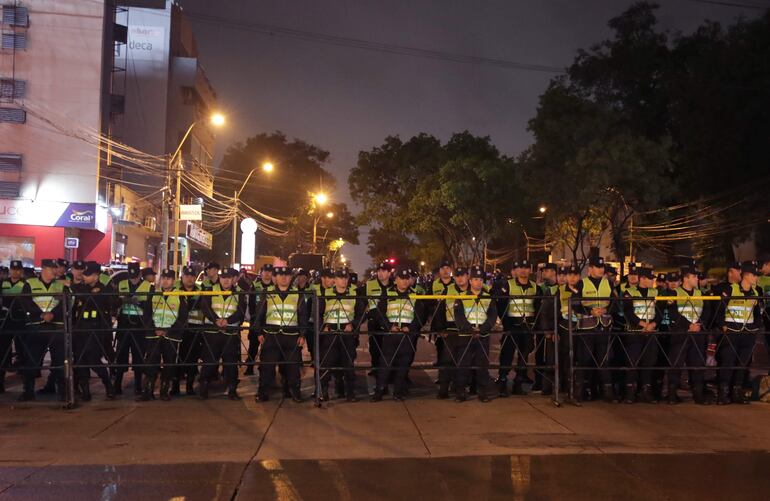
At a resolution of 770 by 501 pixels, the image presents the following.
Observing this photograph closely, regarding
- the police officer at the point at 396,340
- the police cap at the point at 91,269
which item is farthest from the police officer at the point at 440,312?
the police cap at the point at 91,269

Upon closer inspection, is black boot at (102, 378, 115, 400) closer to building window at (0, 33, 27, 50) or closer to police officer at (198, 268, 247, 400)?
police officer at (198, 268, 247, 400)

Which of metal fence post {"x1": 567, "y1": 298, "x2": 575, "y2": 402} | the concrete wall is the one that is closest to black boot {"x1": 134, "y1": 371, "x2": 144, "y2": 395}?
metal fence post {"x1": 567, "y1": 298, "x2": 575, "y2": 402}

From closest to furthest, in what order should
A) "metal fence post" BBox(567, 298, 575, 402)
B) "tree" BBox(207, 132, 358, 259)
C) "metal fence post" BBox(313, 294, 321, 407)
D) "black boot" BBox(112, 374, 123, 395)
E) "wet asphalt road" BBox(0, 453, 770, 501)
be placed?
1. "wet asphalt road" BBox(0, 453, 770, 501)
2. "metal fence post" BBox(313, 294, 321, 407)
3. "metal fence post" BBox(567, 298, 575, 402)
4. "black boot" BBox(112, 374, 123, 395)
5. "tree" BBox(207, 132, 358, 259)

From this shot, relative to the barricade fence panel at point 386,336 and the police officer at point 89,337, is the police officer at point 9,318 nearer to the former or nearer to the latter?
the barricade fence panel at point 386,336

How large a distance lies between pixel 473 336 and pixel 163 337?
14.0 feet

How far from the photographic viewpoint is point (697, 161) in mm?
34562

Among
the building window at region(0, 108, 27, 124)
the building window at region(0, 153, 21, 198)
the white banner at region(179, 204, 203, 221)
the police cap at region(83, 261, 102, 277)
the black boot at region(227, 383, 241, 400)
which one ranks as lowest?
the black boot at region(227, 383, 241, 400)

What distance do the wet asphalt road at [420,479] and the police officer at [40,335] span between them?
10.7ft

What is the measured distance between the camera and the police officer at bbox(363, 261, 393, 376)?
33.8 feet

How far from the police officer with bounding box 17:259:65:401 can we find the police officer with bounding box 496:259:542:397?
241 inches

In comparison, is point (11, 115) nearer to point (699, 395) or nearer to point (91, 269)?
point (91, 269)

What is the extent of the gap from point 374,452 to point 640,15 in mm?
37693

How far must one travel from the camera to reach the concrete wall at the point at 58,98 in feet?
117

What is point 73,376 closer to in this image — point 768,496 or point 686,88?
point 768,496
